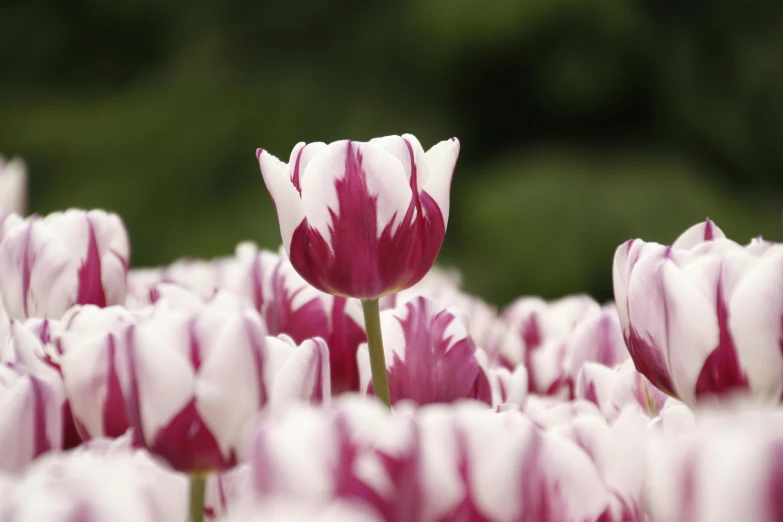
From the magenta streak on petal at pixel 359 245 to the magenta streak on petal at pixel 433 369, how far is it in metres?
0.03

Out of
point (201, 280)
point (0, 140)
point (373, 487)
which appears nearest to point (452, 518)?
point (373, 487)

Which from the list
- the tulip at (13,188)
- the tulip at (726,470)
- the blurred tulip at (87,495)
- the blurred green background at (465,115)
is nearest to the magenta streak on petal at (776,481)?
the tulip at (726,470)

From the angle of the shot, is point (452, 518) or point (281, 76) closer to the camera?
point (452, 518)

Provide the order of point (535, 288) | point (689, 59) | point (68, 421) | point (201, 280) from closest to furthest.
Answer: point (68, 421) → point (201, 280) → point (535, 288) → point (689, 59)

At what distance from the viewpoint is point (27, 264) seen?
0.39m

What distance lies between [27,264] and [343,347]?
0.13 m

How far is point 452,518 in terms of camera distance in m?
0.21

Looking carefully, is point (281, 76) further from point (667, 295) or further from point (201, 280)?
point (667, 295)

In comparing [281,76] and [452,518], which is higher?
[281,76]

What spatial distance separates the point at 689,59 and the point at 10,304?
220cm

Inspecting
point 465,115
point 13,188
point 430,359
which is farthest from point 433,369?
point 465,115

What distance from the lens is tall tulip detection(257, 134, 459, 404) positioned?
33 centimetres

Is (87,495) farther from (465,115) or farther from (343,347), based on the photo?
(465,115)

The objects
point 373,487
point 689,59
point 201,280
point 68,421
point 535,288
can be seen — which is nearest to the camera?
point 373,487
